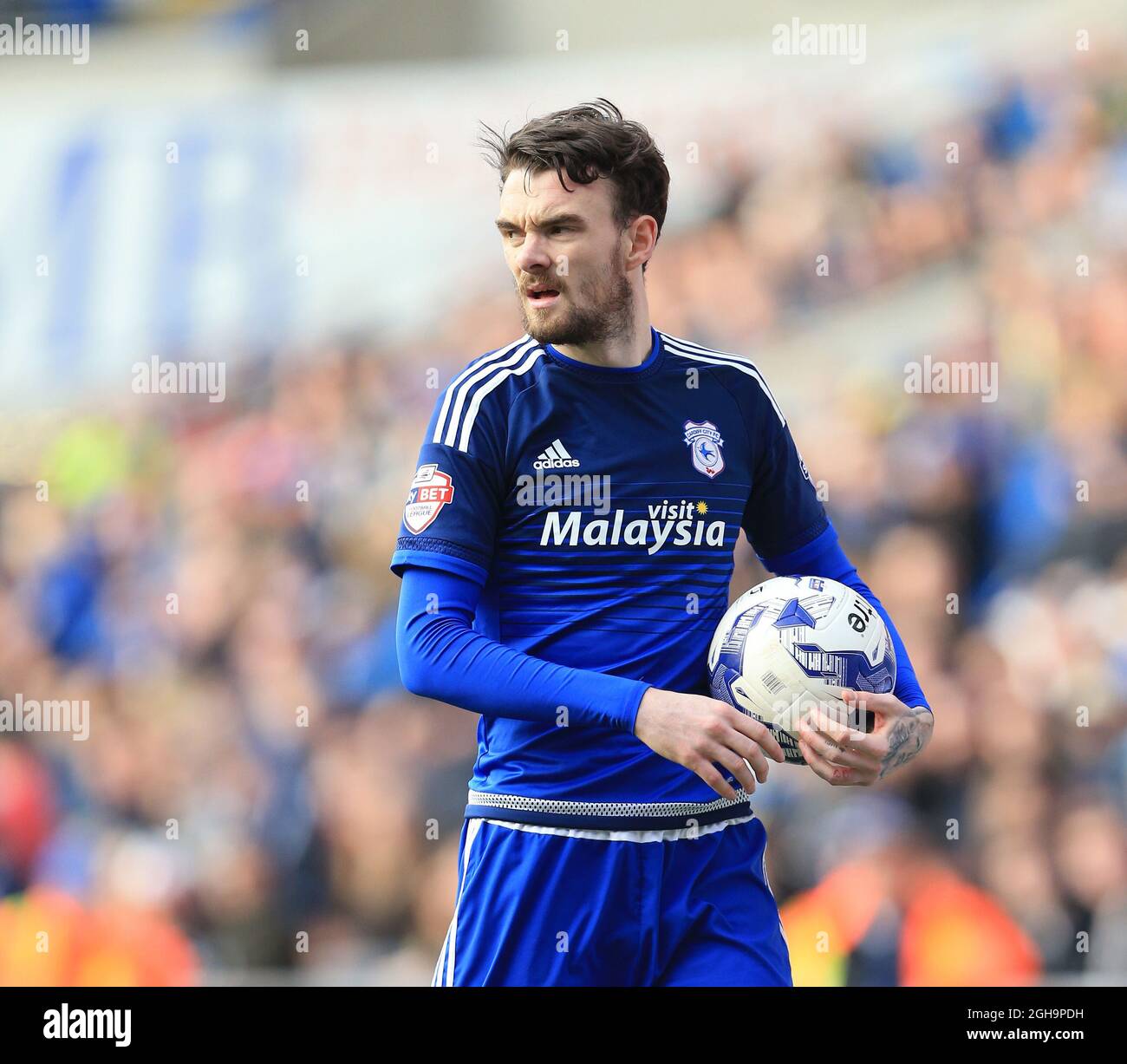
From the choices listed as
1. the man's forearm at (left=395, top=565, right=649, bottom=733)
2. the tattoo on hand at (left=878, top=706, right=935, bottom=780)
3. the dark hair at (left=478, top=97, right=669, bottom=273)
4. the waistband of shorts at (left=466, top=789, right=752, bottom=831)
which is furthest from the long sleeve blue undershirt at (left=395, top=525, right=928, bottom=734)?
the dark hair at (left=478, top=97, right=669, bottom=273)

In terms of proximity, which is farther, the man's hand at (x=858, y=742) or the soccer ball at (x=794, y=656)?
the soccer ball at (x=794, y=656)

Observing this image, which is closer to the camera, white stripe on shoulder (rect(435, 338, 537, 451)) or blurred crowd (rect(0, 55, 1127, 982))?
white stripe on shoulder (rect(435, 338, 537, 451))

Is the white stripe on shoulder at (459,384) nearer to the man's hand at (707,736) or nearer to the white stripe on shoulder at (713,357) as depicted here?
the white stripe on shoulder at (713,357)

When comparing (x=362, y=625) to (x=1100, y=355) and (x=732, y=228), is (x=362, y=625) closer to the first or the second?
(x=732, y=228)

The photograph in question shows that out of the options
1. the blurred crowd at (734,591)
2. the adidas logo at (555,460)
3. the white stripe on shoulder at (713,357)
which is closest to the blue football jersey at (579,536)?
the adidas logo at (555,460)

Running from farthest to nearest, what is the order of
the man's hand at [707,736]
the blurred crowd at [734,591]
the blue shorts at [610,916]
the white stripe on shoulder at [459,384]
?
the blurred crowd at [734,591]
the white stripe on shoulder at [459,384]
the blue shorts at [610,916]
the man's hand at [707,736]

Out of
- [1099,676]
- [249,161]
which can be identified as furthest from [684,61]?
[1099,676]

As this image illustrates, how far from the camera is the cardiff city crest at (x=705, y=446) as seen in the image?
9.23 feet

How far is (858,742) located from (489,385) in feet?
3.16

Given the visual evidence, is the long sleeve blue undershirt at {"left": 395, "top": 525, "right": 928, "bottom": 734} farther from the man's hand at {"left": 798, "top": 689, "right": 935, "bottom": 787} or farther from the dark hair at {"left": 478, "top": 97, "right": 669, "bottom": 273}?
the dark hair at {"left": 478, "top": 97, "right": 669, "bottom": 273}

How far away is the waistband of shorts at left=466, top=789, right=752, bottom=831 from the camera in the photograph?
104 inches

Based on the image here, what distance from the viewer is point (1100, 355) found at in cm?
617

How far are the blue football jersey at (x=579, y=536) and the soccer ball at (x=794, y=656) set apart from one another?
101 mm
